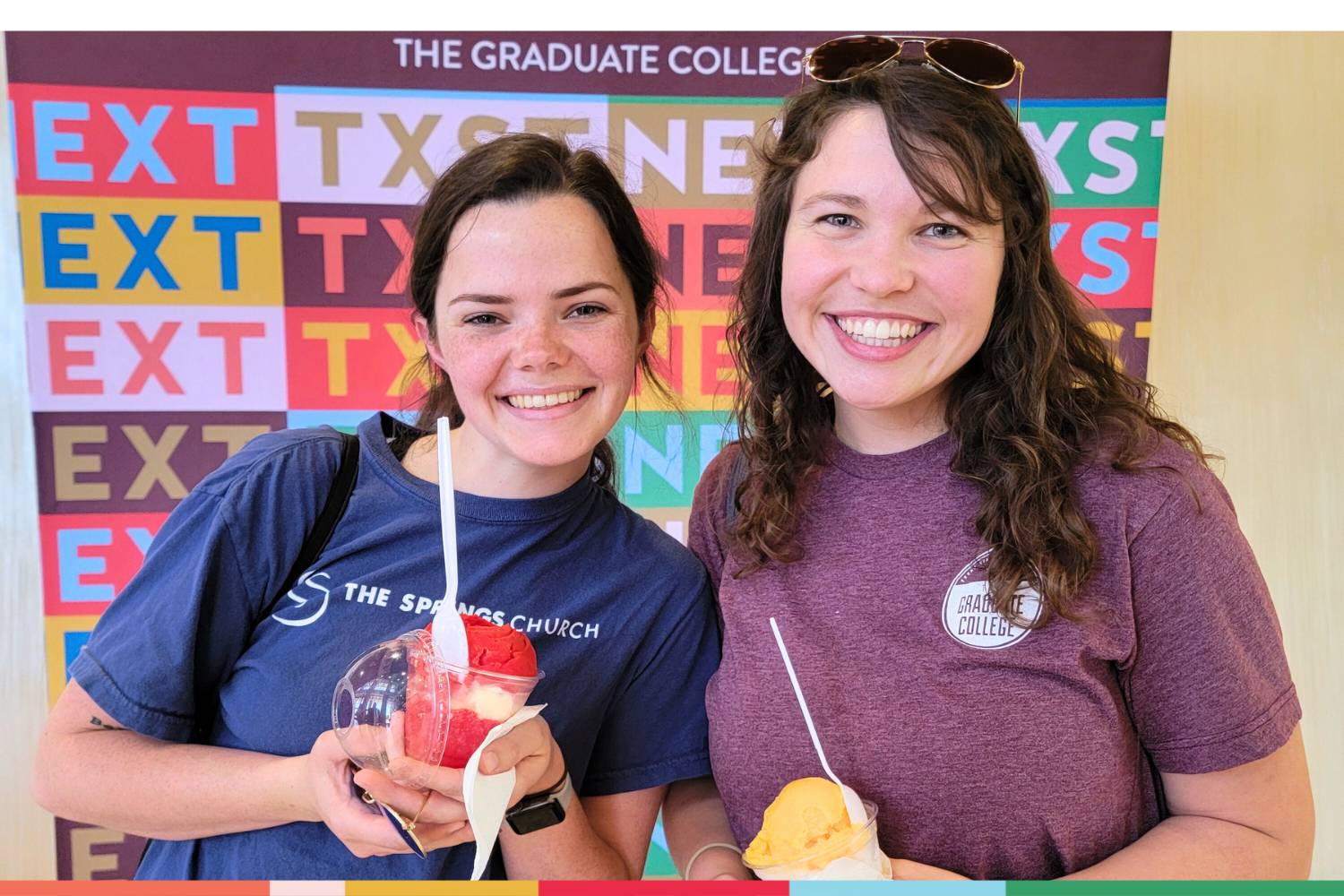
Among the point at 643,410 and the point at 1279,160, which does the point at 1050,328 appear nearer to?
the point at 643,410

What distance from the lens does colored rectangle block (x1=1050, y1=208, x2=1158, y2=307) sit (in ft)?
8.48

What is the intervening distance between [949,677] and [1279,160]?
2.02m

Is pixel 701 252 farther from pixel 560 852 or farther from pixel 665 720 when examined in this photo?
pixel 560 852

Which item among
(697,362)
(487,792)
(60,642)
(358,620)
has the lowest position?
(60,642)

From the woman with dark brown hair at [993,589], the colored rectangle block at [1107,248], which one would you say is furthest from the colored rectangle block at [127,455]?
the colored rectangle block at [1107,248]

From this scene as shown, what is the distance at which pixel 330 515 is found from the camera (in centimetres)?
141

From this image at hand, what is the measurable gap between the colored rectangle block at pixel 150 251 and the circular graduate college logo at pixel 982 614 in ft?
6.10

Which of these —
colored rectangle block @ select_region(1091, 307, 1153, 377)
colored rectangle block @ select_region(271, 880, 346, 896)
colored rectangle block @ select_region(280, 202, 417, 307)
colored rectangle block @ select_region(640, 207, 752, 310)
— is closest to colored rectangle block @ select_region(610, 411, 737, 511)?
colored rectangle block @ select_region(640, 207, 752, 310)

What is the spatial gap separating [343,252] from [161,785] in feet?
4.91

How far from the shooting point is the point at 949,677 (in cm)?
129

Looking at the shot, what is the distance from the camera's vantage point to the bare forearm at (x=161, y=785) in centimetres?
129

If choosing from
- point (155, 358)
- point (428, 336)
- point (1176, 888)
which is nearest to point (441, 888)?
point (428, 336)

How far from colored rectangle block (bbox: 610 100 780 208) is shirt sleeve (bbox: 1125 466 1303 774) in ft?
4.91

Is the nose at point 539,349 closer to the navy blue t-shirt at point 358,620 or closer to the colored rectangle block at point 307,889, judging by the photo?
the navy blue t-shirt at point 358,620
